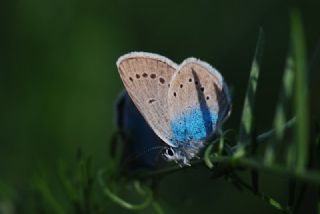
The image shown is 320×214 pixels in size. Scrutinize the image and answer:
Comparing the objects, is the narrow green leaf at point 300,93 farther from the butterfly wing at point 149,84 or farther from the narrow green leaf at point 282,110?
the butterfly wing at point 149,84

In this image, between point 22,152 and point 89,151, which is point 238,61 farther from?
point 22,152

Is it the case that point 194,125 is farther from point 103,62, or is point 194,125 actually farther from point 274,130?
point 103,62

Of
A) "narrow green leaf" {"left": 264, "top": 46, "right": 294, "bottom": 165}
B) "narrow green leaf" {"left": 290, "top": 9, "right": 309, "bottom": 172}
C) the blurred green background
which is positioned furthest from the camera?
the blurred green background

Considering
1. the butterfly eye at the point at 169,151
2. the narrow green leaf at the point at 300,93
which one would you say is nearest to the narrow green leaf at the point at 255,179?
the narrow green leaf at the point at 300,93

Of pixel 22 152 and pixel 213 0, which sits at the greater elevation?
pixel 213 0

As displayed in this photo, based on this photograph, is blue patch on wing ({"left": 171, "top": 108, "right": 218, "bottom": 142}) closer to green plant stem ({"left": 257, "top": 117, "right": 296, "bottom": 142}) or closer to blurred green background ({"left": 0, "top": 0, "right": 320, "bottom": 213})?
green plant stem ({"left": 257, "top": 117, "right": 296, "bottom": 142})

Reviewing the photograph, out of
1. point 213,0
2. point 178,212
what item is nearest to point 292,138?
point 178,212

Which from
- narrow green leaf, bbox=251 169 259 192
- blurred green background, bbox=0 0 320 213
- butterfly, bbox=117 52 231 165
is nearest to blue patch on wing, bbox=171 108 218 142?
butterfly, bbox=117 52 231 165
